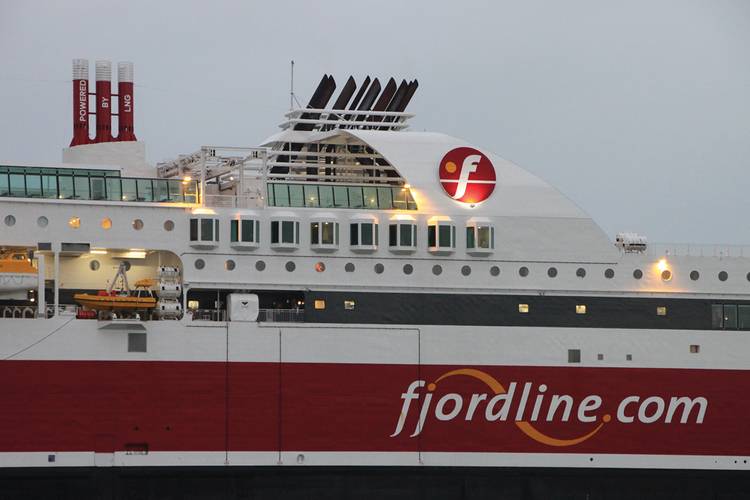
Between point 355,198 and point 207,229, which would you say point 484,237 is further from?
point 207,229

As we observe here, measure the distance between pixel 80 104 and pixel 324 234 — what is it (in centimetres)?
850

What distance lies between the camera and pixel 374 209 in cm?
3650

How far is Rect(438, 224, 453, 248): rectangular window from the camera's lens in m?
36.0

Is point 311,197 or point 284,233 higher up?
point 311,197

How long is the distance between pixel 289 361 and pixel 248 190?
562cm

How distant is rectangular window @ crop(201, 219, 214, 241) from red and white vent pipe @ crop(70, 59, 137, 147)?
5.39 meters

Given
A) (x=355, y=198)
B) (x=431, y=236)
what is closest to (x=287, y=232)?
(x=355, y=198)

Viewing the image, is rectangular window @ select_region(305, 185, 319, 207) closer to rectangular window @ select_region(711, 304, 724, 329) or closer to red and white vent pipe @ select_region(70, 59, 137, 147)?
red and white vent pipe @ select_region(70, 59, 137, 147)

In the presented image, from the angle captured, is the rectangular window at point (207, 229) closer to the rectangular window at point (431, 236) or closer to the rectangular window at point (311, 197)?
the rectangular window at point (311, 197)

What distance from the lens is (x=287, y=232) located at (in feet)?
116

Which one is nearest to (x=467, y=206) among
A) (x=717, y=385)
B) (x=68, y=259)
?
(x=717, y=385)


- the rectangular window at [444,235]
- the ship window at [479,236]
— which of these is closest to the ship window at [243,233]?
the rectangular window at [444,235]

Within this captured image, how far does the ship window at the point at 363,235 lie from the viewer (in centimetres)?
3569
